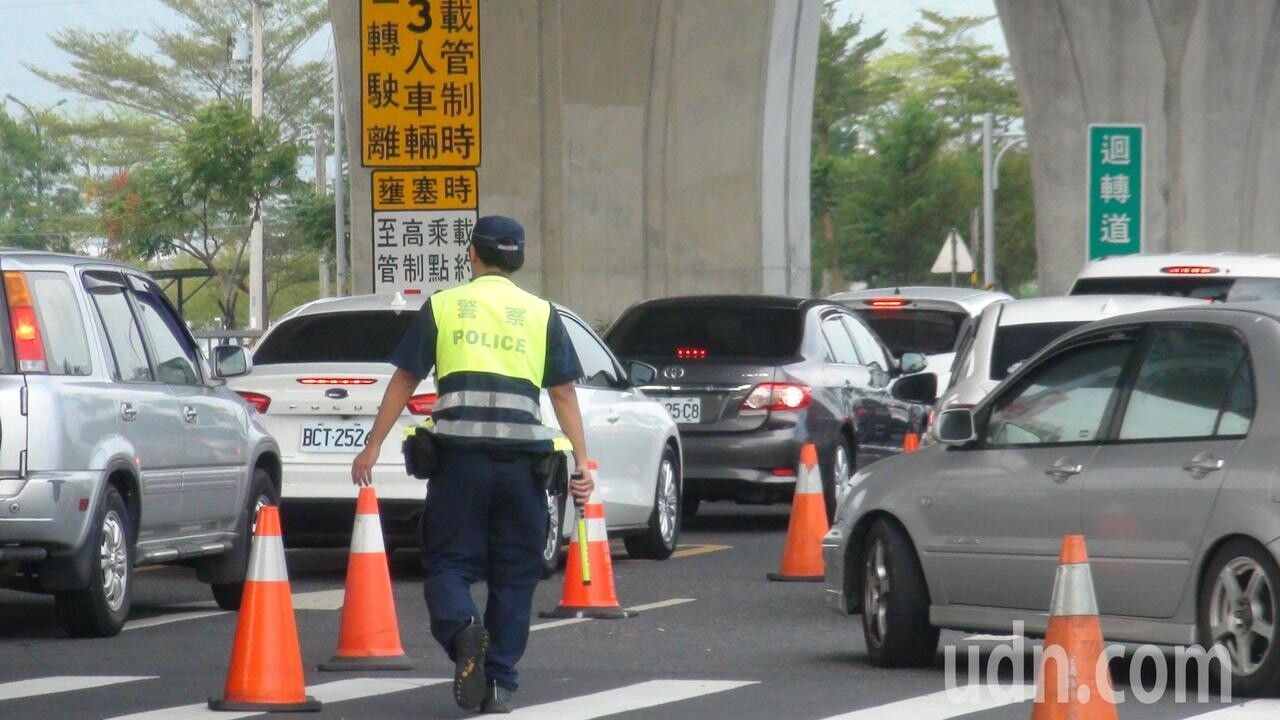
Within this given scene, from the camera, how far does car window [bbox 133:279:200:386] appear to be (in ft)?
39.6

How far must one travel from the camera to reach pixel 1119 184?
2384 centimetres

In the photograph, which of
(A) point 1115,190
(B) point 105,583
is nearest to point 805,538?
(B) point 105,583

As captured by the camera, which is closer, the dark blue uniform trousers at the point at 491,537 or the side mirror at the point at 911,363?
the dark blue uniform trousers at the point at 491,537

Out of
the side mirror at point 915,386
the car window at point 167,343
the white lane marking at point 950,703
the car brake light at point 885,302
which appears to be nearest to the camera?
the white lane marking at point 950,703

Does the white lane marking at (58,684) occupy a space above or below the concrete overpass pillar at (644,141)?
below

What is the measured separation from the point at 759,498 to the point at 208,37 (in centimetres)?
7792

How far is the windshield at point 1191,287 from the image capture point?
15320mm

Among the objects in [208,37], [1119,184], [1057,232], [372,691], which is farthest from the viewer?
[208,37]

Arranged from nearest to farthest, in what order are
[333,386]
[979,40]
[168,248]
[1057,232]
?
[333,386] < [1057,232] < [168,248] < [979,40]

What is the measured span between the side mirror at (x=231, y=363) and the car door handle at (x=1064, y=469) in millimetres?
4577

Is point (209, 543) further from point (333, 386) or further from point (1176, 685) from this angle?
point (1176, 685)

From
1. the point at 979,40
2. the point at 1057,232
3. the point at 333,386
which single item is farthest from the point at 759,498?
the point at 979,40

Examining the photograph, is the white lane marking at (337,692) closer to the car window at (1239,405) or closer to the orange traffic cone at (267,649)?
the orange traffic cone at (267,649)
